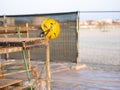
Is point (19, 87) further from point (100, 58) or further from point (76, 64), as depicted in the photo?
point (100, 58)

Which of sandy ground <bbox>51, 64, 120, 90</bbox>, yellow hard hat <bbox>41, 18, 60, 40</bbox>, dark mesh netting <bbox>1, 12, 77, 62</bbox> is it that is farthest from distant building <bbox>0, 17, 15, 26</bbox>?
yellow hard hat <bbox>41, 18, 60, 40</bbox>

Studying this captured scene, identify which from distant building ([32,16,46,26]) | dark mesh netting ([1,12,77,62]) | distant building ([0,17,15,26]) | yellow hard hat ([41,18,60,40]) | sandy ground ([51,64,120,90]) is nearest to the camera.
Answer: yellow hard hat ([41,18,60,40])

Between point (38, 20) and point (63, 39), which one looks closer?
point (63, 39)

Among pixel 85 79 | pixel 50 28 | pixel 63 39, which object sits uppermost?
pixel 50 28

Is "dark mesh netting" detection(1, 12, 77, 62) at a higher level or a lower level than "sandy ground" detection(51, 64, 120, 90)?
higher

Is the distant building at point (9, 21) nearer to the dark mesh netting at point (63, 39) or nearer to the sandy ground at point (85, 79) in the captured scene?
the dark mesh netting at point (63, 39)

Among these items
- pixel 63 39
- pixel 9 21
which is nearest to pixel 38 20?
pixel 63 39

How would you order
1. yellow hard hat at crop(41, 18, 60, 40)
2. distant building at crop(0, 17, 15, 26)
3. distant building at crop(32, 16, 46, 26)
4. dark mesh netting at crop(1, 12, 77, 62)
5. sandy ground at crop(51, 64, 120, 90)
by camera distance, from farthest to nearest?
distant building at crop(0, 17, 15, 26)
distant building at crop(32, 16, 46, 26)
dark mesh netting at crop(1, 12, 77, 62)
sandy ground at crop(51, 64, 120, 90)
yellow hard hat at crop(41, 18, 60, 40)

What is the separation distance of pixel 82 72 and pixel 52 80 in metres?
1.79

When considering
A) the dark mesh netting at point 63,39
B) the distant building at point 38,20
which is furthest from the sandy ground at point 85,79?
the distant building at point 38,20

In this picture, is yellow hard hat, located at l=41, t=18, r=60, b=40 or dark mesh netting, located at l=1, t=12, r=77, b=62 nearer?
yellow hard hat, located at l=41, t=18, r=60, b=40

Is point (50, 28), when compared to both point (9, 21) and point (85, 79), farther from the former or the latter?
point (9, 21)

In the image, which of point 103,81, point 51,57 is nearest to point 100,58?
point 51,57

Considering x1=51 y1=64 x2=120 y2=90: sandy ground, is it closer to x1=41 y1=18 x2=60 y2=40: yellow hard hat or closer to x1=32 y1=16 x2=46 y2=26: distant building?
x1=41 y1=18 x2=60 y2=40: yellow hard hat
